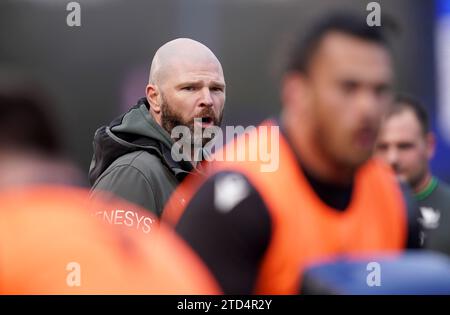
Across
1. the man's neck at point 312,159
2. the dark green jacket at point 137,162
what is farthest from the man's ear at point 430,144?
the dark green jacket at point 137,162

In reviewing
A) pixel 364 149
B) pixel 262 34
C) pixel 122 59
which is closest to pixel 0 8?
pixel 122 59

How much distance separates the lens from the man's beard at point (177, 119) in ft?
7.82

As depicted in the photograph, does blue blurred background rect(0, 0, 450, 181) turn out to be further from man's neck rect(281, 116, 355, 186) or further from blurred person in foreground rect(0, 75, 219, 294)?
blurred person in foreground rect(0, 75, 219, 294)

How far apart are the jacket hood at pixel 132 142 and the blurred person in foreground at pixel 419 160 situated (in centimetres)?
70

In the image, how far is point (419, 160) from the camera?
8.44ft

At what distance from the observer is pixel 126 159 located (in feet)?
7.37

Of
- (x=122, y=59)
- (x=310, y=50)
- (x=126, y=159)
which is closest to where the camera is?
(x=310, y=50)

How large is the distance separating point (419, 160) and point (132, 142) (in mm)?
992

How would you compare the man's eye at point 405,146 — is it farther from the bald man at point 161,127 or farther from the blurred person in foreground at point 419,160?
the bald man at point 161,127

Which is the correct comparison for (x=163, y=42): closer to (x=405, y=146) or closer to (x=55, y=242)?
(x=405, y=146)

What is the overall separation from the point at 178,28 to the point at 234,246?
3.31 ft

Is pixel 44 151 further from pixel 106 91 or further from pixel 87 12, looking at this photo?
pixel 87 12

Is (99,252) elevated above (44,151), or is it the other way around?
(44,151)
